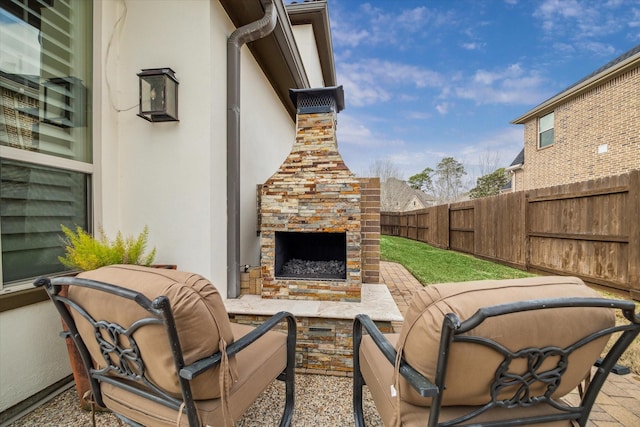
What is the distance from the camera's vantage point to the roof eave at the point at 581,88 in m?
8.16

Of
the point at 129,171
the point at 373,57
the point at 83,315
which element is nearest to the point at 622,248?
the point at 83,315

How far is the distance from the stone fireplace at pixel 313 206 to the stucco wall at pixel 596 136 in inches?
402

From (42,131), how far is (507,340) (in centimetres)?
314

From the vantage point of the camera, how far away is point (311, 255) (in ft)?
12.8

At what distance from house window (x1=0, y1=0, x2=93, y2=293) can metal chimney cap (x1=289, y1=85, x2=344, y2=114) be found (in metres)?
2.00

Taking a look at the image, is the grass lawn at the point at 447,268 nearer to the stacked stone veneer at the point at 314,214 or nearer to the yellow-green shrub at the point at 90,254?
the stacked stone veneer at the point at 314,214

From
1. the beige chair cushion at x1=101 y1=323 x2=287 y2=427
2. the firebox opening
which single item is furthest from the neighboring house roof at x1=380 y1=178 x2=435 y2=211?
the beige chair cushion at x1=101 y1=323 x2=287 y2=427

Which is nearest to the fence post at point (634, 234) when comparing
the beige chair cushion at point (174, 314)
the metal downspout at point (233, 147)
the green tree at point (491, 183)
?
the metal downspout at point (233, 147)

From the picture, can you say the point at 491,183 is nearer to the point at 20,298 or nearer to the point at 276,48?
the point at 276,48

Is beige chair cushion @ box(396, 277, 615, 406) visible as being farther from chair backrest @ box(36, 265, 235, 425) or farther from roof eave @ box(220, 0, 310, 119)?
roof eave @ box(220, 0, 310, 119)

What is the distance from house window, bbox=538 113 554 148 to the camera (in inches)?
449

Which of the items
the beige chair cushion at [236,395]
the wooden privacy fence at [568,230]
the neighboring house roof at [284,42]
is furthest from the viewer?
the wooden privacy fence at [568,230]

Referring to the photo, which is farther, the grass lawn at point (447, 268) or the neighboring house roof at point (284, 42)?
the grass lawn at point (447, 268)

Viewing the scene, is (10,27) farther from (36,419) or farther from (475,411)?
(475,411)
